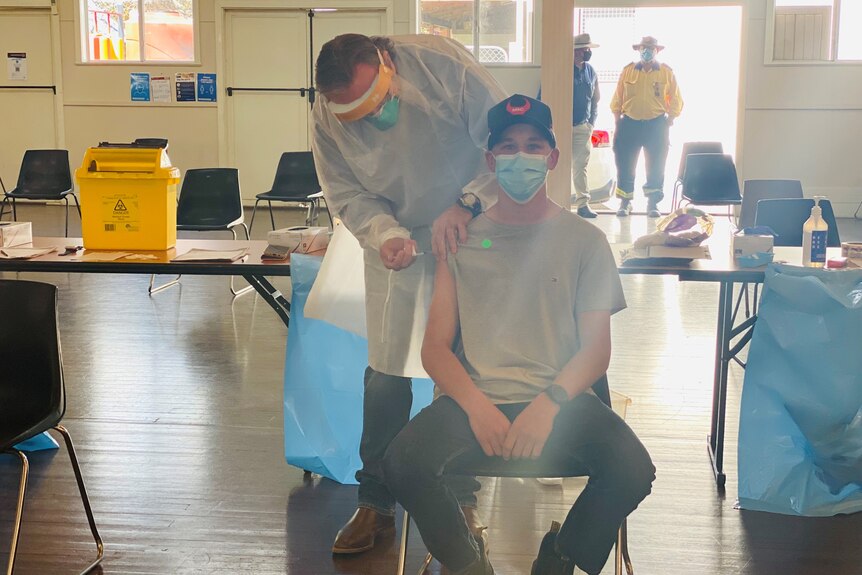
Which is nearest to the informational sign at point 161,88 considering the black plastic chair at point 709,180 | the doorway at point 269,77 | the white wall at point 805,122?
the doorway at point 269,77

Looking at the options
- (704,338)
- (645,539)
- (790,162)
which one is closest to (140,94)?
(790,162)

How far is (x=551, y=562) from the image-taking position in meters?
1.86

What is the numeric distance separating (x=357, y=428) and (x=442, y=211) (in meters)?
0.81

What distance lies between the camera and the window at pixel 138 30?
9969 mm

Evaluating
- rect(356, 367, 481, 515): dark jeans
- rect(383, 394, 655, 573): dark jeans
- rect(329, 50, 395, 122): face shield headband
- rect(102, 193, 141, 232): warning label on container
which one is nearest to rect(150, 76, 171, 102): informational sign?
rect(102, 193, 141, 232): warning label on container

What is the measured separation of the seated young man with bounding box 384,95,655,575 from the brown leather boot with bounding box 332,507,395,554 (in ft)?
1.51

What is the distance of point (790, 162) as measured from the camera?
943 cm

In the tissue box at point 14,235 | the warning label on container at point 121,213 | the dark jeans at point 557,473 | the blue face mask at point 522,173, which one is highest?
the blue face mask at point 522,173

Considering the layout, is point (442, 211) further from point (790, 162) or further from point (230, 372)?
point (790, 162)

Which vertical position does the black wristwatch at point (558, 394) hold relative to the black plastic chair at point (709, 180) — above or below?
below

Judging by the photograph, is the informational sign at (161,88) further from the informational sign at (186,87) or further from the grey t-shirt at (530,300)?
the grey t-shirt at (530,300)

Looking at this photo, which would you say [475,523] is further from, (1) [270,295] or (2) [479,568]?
(1) [270,295]

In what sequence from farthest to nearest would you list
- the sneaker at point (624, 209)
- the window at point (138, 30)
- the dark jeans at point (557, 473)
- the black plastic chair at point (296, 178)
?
the window at point (138, 30) → the sneaker at point (624, 209) → the black plastic chair at point (296, 178) → the dark jeans at point (557, 473)

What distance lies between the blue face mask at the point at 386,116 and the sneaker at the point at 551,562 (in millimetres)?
956
